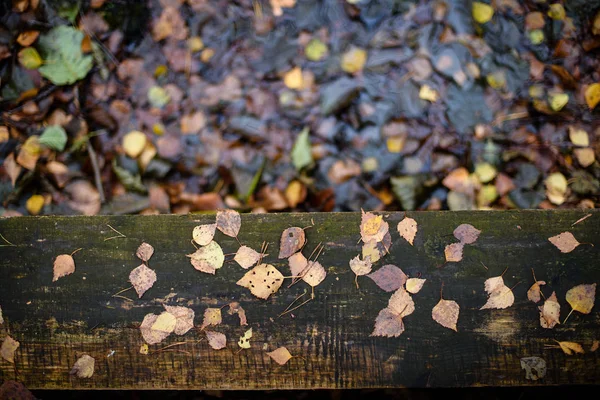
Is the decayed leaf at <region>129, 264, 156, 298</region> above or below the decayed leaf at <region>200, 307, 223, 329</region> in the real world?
above

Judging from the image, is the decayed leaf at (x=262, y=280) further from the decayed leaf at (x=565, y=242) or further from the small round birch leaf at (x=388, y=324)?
the decayed leaf at (x=565, y=242)

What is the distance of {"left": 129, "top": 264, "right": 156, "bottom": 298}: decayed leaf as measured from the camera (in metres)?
1.33

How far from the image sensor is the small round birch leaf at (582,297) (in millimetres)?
1300

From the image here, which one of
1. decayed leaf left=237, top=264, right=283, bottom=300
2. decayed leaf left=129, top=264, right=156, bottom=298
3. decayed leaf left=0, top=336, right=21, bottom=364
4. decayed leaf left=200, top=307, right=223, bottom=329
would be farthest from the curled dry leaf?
decayed leaf left=0, top=336, right=21, bottom=364

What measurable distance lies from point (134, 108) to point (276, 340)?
119 cm

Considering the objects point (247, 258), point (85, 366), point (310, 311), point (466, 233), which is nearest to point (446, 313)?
point (466, 233)

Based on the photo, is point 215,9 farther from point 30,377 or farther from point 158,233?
point 30,377

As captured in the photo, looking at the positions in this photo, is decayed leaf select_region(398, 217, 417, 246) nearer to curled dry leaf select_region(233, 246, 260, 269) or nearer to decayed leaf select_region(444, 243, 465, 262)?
decayed leaf select_region(444, 243, 465, 262)

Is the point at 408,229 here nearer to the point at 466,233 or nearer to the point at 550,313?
the point at 466,233

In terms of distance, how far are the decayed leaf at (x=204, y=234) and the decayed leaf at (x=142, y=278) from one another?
0.17m

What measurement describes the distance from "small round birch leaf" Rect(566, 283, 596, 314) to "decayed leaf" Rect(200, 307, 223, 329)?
1081 millimetres

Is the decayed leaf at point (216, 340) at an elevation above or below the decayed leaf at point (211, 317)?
below

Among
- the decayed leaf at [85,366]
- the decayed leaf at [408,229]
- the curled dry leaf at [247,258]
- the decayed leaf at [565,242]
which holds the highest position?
the decayed leaf at [408,229]

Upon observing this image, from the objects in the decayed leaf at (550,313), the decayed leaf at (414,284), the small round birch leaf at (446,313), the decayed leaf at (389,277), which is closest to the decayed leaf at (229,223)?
the decayed leaf at (389,277)
